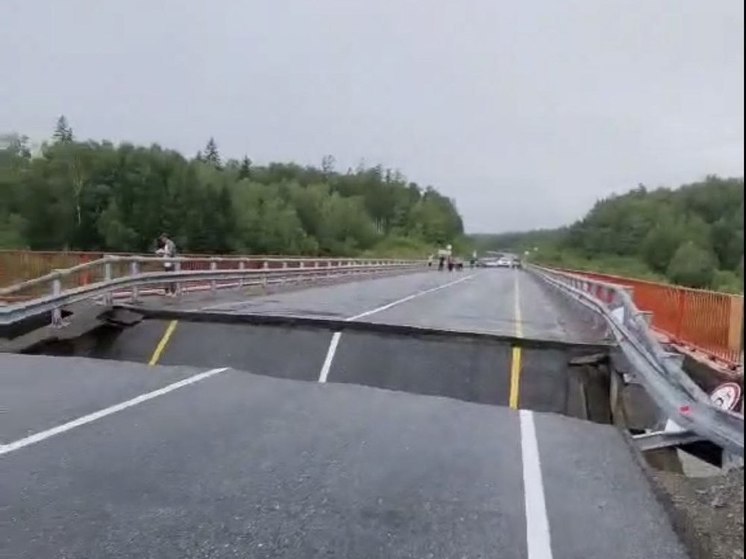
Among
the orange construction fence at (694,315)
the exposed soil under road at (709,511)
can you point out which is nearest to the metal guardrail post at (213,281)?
the orange construction fence at (694,315)

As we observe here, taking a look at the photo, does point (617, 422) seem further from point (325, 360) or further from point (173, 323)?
point (173, 323)

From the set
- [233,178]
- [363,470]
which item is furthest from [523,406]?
[233,178]

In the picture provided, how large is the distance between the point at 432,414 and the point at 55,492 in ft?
13.3

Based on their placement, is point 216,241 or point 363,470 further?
point 216,241

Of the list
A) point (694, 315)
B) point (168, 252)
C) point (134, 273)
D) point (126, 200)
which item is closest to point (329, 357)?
point (126, 200)

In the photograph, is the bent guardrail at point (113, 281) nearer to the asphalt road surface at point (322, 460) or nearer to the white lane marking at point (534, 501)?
the asphalt road surface at point (322, 460)

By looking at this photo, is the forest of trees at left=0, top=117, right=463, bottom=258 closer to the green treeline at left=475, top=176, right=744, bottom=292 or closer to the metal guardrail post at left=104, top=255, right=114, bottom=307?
the metal guardrail post at left=104, top=255, right=114, bottom=307

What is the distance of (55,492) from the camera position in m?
5.01

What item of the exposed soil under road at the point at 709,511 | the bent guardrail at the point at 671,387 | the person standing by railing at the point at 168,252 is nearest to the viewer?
the bent guardrail at the point at 671,387

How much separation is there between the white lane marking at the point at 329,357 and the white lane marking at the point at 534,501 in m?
3.16

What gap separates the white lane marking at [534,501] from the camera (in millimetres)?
4571

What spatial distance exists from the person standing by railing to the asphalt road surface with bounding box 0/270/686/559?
138 inches

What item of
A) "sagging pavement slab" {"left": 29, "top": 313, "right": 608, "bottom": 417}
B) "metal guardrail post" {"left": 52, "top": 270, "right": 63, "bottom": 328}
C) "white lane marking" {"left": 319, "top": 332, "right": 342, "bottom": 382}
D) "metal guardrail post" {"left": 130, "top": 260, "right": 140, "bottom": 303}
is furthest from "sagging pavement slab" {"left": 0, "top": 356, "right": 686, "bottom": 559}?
"metal guardrail post" {"left": 130, "top": 260, "right": 140, "bottom": 303}

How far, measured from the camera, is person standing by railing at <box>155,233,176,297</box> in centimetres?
1381
